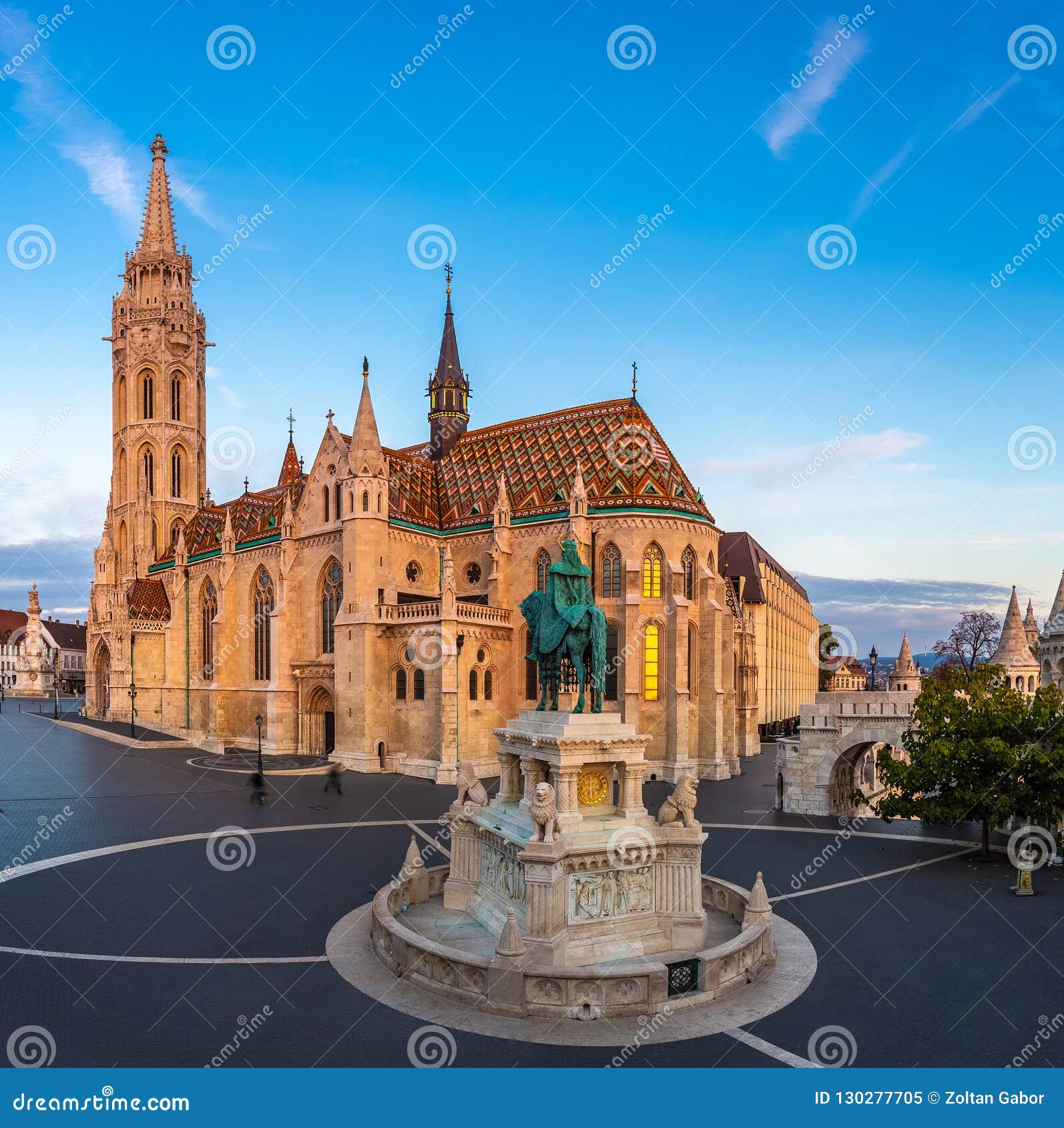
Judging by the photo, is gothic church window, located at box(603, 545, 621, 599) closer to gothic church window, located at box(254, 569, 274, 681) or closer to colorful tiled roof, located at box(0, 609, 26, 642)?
gothic church window, located at box(254, 569, 274, 681)

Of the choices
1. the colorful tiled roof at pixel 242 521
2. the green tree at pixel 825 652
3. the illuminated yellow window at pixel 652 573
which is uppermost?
the colorful tiled roof at pixel 242 521

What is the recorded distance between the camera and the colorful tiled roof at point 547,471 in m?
37.1

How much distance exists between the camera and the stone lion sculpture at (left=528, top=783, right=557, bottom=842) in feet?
38.8

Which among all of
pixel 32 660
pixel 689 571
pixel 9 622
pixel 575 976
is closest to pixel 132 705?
pixel 689 571

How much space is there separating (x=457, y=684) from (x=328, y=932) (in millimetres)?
20056

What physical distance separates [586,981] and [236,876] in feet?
34.0

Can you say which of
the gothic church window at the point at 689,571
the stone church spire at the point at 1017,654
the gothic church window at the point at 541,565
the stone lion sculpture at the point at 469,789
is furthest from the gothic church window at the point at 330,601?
the stone church spire at the point at 1017,654

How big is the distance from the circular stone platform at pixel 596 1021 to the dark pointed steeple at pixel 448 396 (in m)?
38.3

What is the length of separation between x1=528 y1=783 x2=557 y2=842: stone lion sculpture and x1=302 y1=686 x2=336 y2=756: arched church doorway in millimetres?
30349

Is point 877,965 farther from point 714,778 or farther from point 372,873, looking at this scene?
point 714,778
